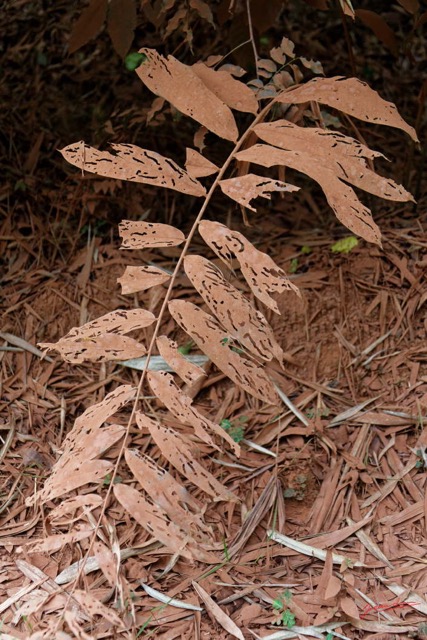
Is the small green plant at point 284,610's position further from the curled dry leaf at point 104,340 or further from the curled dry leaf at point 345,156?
the curled dry leaf at point 345,156

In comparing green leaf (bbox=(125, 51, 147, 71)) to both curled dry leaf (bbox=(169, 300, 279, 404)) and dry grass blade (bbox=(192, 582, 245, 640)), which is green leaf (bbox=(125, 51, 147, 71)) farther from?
dry grass blade (bbox=(192, 582, 245, 640))

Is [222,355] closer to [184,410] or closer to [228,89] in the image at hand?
[184,410]

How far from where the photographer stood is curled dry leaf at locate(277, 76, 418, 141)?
34.4 inches

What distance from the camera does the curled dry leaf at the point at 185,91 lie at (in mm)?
924

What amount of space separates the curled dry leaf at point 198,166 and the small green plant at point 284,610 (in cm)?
64

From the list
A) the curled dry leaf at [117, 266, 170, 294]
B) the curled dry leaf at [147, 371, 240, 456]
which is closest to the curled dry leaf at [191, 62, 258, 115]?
the curled dry leaf at [117, 266, 170, 294]

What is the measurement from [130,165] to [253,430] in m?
0.61

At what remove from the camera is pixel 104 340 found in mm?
868

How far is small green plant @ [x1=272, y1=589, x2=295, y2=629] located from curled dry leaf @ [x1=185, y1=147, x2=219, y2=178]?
0.64 m

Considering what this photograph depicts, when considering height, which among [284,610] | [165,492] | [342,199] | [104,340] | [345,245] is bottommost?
[284,610]

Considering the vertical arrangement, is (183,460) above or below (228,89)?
below

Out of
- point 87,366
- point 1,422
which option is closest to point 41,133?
point 87,366

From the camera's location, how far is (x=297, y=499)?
3.98ft

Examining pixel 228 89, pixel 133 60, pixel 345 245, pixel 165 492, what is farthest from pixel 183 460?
pixel 133 60
